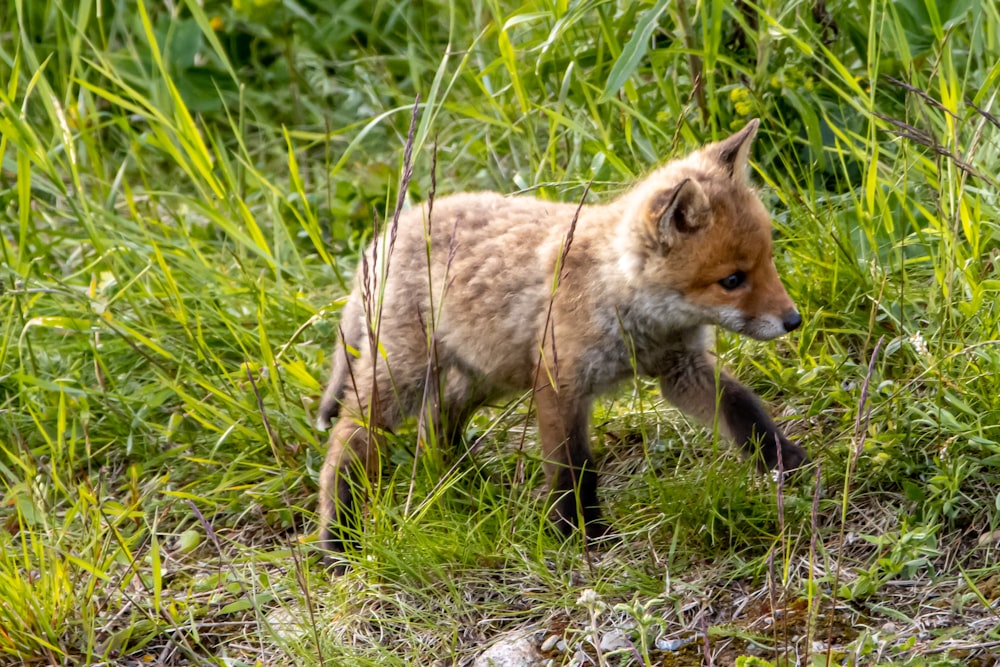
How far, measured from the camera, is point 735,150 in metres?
3.60

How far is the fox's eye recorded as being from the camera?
347 cm

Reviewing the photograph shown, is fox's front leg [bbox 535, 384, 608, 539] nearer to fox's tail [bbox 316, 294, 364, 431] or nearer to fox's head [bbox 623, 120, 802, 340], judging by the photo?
fox's head [bbox 623, 120, 802, 340]

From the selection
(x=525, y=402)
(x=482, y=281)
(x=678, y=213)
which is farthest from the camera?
(x=525, y=402)

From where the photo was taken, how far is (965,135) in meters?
4.01

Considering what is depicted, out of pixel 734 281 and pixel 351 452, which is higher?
pixel 734 281

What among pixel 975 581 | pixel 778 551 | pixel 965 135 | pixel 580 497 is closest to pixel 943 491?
pixel 975 581

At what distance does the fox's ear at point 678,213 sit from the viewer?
335 cm

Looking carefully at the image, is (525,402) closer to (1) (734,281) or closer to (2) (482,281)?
(2) (482,281)

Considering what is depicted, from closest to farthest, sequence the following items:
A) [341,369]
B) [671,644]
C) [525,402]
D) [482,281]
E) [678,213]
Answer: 1. [671,644]
2. [678,213]
3. [482,281]
4. [341,369]
5. [525,402]

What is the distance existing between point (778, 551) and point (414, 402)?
1345 millimetres

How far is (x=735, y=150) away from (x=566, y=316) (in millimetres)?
712

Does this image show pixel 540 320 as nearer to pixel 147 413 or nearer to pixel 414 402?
pixel 414 402

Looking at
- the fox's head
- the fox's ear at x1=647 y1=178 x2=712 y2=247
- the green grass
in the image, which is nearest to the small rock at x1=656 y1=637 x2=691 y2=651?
the green grass

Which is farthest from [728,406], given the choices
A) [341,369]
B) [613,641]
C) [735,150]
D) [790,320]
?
[341,369]
